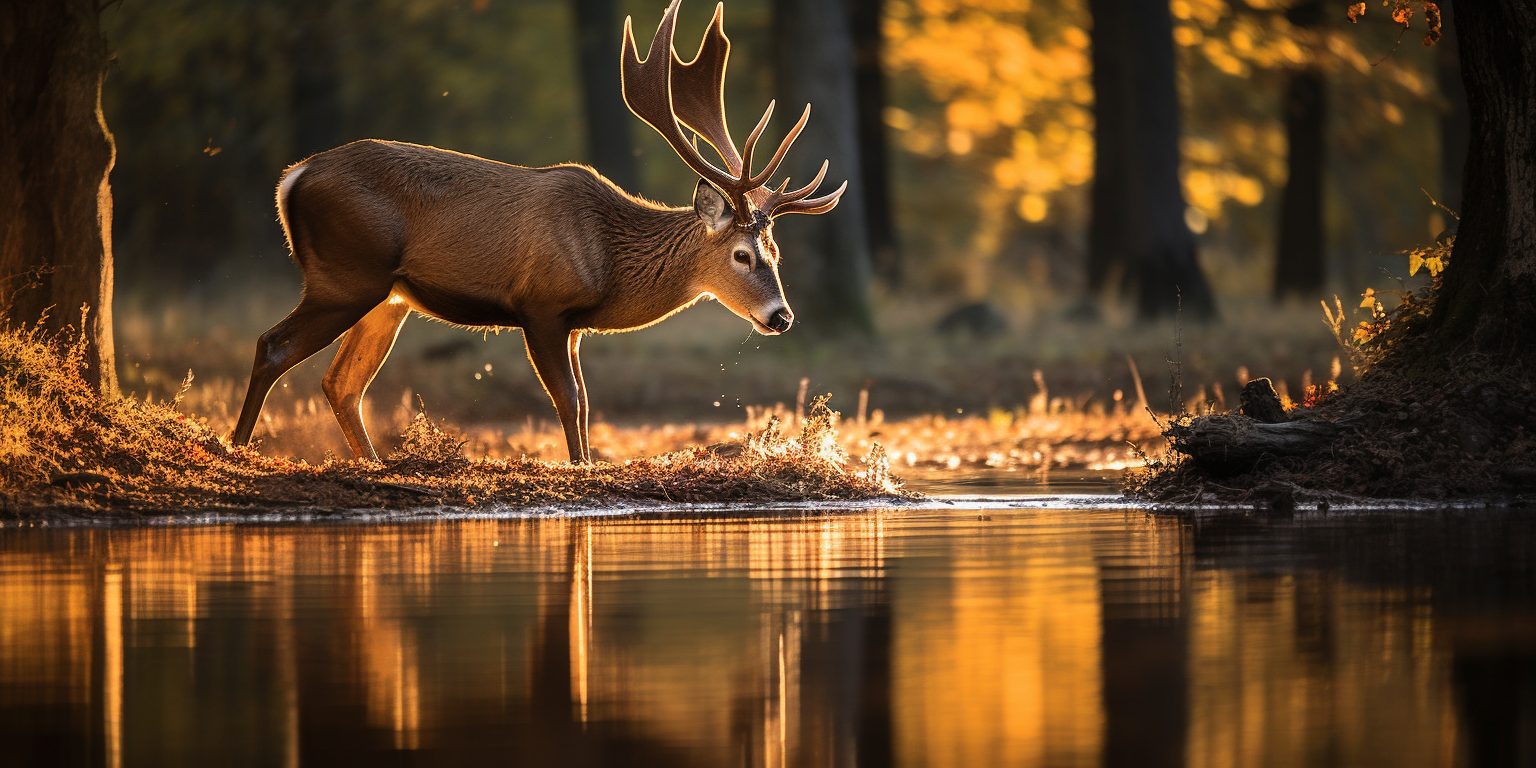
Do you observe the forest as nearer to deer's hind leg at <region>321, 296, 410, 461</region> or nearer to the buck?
deer's hind leg at <region>321, 296, 410, 461</region>

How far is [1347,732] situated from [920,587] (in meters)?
2.98

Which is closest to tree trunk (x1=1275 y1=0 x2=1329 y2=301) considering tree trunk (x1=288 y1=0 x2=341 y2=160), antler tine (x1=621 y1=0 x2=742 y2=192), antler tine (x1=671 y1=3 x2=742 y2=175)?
tree trunk (x1=288 y1=0 x2=341 y2=160)

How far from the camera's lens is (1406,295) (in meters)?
13.4

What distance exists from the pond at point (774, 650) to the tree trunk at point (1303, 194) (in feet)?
83.3

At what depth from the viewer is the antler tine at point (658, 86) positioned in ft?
45.8

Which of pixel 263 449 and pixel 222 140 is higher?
pixel 222 140

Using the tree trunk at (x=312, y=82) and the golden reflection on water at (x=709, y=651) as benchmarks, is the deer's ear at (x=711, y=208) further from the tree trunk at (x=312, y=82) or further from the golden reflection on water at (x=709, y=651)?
the tree trunk at (x=312, y=82)

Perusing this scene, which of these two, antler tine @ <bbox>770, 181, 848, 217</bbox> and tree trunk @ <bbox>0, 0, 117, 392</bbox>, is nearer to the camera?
tree trunk @ <bbox>0, 0, 117, 392</bbox>

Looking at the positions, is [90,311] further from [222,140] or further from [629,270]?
[222,140]

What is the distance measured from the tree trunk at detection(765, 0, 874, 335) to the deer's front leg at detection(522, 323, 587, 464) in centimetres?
1352

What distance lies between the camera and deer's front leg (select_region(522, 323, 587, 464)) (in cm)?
1324

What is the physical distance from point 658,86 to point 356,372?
2.99m

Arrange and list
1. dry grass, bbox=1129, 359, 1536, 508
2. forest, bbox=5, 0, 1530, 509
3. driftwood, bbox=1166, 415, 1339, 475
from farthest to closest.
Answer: forest, bbox=5, 0, 1530, 509, driftwood, bbox=1166, 415, 1339, 475, dry grass, bbox=1129, 359, 1536, 508

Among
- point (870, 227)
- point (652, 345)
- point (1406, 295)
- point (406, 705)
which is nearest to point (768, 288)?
point (1406, 295)
